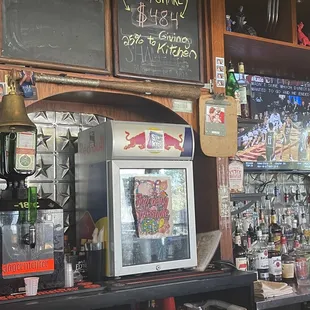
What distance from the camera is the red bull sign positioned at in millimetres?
2361

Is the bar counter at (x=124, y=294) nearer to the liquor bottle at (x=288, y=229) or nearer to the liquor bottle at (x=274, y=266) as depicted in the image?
the liquor bottle at (x=274, y=266)

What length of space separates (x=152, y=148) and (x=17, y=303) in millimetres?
957

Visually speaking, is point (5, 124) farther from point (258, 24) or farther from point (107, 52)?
point (258, 24)

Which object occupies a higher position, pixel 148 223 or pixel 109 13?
pixel 109 13

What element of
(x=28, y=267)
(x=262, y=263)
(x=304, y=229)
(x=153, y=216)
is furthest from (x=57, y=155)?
(x=304, y=229)

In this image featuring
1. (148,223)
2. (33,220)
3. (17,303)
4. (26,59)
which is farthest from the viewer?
(148,223)

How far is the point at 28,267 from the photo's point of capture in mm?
2092

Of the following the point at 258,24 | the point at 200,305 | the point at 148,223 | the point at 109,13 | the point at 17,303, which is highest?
the point at 258,24

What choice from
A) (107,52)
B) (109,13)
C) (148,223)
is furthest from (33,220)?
(109,13)

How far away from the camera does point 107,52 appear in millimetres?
2518

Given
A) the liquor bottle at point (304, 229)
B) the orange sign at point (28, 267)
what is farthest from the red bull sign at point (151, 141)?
the liquor bottle at point (304, 229)

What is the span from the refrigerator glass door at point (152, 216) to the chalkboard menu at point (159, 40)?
52cm

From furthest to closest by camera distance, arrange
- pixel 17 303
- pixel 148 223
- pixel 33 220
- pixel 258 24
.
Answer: pixel 258 24 < pixel 148 223 < pixel 33 220 < pixel 17 303

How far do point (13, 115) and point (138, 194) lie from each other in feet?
2.39
